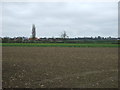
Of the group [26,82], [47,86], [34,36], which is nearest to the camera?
[47,86]

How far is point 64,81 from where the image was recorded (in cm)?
799

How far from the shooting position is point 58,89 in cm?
669

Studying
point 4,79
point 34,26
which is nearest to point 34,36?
point 34,26

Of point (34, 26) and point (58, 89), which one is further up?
point (34, 26)

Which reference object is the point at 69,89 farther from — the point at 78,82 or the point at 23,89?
the point at 23,89

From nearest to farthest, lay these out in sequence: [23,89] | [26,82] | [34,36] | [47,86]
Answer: [23,89] → [47,86] → [26,82] → [34,36]

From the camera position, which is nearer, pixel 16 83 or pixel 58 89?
pixel 58 89

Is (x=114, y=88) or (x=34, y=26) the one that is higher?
(x=34, y=26)

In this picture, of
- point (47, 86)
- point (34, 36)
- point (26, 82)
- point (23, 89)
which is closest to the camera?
point (23, 89)

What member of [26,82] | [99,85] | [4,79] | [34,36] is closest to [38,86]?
[26,82]

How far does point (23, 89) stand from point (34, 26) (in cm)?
10650

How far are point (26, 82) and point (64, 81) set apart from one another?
5.50 ft

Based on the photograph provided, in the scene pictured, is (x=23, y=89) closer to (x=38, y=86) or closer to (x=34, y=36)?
(x=38, y=86)

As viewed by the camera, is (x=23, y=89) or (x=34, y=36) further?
(x=34, y=36)
